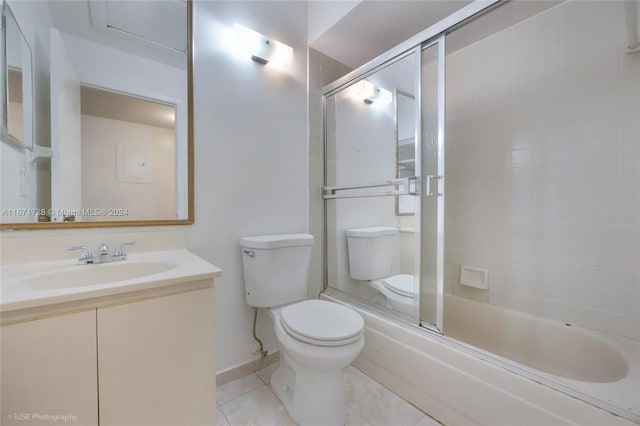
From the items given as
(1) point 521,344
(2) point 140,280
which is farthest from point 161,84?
(1) point 521,344

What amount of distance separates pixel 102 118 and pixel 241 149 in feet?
2.07

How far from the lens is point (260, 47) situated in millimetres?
1576

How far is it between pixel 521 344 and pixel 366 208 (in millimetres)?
1214

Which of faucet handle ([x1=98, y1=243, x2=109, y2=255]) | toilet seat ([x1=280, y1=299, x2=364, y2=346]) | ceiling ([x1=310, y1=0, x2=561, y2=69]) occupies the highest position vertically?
ceiling ([x1=310, y1=0, x2=561, y2=69])

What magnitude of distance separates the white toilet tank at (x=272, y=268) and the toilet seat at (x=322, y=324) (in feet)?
0.49

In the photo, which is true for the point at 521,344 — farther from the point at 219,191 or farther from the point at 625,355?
the point at 219,191

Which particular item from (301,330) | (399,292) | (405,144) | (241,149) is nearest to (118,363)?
(301,330)

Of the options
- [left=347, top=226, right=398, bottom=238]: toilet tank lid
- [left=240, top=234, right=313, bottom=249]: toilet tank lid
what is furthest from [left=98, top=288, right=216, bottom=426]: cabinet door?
[left=347, top=226, right=398, bottom=238]: toilet tank lid

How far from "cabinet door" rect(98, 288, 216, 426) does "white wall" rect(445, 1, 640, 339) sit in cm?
Result: 170

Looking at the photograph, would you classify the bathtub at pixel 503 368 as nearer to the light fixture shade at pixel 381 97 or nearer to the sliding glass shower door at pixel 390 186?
the sliding glass shower door at pixel 390 186

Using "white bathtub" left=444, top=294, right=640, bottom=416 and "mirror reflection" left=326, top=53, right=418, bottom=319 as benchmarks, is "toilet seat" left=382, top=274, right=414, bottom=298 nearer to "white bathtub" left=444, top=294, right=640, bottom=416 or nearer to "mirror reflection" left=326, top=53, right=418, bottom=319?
"mirror reflection" left=326, top=53, right=418, bottom=319

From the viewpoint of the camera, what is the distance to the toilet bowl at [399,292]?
146cm

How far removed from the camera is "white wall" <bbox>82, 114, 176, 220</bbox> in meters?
1.13

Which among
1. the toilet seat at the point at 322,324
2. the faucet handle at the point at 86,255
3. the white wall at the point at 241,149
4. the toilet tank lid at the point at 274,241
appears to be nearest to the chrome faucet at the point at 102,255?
the faucet handle at the point at 86,255
